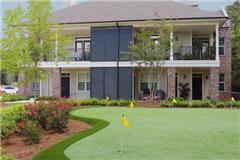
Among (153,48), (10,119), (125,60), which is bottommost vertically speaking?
(10,119)

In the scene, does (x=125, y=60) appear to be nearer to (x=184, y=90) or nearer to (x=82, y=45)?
(x=82, y=45)

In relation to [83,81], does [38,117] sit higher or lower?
lower

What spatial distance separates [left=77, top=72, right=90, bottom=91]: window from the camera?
30.7m

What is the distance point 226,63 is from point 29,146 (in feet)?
82.7

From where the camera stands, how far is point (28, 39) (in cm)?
1702

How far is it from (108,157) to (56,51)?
12.1m

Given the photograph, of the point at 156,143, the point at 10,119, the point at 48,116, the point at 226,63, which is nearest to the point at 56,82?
the point at 226,63

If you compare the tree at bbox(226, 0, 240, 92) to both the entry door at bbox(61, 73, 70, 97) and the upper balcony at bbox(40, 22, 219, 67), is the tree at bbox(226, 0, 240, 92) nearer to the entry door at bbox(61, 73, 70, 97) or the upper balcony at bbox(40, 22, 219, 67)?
the upper balcony at bbox(40, 22, 219, 67)

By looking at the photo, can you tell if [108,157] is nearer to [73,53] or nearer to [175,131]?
[175,131]

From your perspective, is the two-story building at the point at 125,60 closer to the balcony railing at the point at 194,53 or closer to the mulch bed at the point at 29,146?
the balcony railing at the point at 194,53

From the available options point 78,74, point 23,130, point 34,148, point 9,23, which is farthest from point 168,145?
point 78,74

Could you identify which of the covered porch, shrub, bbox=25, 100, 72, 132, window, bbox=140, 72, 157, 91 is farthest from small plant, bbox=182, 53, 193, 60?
shrub, bbox=25, 100, 72, 132

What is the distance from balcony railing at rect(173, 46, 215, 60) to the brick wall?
3.38 metres

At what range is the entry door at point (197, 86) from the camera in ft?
97.5
